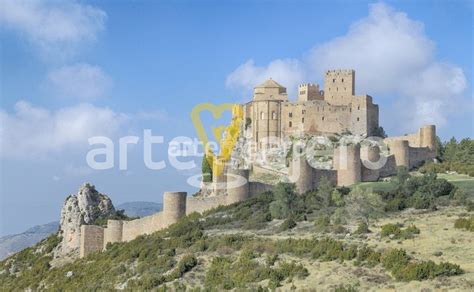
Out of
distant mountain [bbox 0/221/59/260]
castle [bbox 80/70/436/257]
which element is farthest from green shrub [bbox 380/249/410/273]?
distant mountain [bbox 0/221/59/260]

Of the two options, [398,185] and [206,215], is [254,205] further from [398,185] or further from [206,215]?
[398,185]

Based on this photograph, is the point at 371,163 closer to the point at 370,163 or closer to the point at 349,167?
the point at 370,163

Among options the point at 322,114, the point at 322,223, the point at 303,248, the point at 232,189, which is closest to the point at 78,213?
the point at 232,189

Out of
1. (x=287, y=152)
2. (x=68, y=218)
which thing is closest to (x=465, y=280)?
(x=68, y=218)

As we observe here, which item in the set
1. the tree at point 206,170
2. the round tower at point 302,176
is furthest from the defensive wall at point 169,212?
the tree at point 206,170

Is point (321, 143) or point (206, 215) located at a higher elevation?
point (321, 143)

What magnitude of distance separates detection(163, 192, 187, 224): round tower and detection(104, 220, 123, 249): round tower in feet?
9.94

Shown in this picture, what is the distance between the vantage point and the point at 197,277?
116ft

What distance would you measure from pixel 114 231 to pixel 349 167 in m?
13.9

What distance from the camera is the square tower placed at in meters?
65.0

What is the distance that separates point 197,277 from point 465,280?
39.0ft

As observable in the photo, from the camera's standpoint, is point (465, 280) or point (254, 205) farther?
point (254, 205)

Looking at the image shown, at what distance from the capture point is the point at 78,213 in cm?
5234

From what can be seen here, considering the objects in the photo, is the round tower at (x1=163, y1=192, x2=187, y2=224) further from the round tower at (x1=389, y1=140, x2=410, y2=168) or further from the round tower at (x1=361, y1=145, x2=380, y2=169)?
the round tower at (x1=389, y1=140, x2=410, y2=168)
